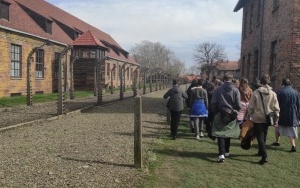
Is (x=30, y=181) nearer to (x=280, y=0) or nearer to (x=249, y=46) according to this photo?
(x=280, y=0)

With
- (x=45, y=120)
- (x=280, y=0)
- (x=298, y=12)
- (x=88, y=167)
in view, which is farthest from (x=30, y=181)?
(x=280, y=0)

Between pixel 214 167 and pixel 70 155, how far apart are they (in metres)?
2.85

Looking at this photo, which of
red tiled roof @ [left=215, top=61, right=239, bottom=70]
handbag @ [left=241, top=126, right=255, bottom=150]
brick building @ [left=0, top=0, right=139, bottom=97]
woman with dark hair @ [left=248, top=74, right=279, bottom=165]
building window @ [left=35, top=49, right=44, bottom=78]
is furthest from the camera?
red tiled roof @ [left=215, top=61, right=239, bottom=70]

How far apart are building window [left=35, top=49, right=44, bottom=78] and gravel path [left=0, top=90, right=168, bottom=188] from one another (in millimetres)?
17000

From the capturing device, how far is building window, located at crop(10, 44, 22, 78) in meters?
23.6

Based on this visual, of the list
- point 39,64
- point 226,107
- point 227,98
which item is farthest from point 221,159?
point 39,64

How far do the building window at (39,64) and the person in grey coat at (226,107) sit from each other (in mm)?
22404

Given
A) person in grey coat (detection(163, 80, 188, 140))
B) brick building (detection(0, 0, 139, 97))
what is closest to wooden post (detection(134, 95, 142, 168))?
person in grey coat (detection(163, 80, 188, 140))

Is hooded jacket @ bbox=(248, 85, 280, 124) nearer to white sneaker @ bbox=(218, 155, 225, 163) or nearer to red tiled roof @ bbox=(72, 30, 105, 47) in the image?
white sneaker @ bbox=(218, 155, 225, 163)

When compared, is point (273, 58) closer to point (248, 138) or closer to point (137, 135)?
point (248, 138)

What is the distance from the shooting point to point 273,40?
1602 cm

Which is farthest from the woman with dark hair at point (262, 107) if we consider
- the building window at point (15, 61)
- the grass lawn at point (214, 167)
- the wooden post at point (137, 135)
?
the building window at point (15, 61)

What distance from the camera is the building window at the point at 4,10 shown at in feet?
75.8

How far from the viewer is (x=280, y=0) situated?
1513cm
